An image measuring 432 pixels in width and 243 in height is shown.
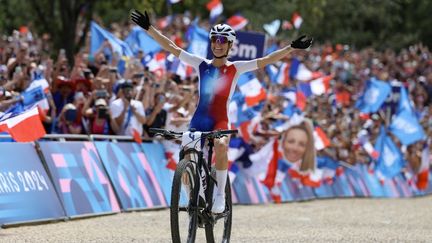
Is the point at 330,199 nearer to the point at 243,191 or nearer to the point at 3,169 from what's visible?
the point at 243,191

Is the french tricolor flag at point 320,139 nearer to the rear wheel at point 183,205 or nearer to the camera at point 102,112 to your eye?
the camera at point 102,112

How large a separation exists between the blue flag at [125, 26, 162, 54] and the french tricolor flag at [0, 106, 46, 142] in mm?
8862

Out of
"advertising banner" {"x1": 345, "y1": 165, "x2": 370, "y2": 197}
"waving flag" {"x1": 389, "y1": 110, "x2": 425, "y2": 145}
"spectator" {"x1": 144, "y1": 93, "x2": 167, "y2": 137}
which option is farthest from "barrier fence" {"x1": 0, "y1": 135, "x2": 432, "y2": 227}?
"waving flag" {"x1": 389, "y1": 110, "x2": 425, "y2": 145}

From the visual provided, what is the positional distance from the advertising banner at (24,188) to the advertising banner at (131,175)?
1.94 m

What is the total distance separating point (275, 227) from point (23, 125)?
3.92 metres

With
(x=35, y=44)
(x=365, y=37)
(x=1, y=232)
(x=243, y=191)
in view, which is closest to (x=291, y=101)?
(x=243, y=191)

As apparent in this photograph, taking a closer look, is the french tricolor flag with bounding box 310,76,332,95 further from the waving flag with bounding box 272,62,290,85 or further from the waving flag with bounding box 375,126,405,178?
the waving flag with bounding box 375,126,405,178

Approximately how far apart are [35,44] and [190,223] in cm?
1250

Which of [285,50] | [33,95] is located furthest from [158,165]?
[285,50]

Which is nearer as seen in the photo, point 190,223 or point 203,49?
point 190,223

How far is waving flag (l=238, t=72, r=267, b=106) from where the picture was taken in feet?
67.6

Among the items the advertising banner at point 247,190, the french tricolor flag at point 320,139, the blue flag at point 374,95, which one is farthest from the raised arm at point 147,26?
the blue flag at point 374,95

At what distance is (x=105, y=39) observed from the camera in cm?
2041

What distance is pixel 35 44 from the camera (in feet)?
72.8
